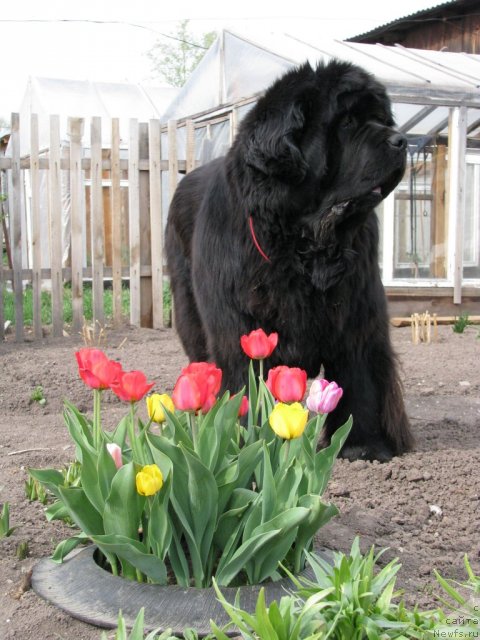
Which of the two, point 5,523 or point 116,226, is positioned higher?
point 116,226

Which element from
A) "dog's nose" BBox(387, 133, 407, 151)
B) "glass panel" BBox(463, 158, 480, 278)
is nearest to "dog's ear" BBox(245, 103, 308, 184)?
"dog's nose" BBox(387, 133, 407, 151)

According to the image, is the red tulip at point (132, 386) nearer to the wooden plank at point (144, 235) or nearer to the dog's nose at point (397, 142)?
the dog's nose at point (397, 142)

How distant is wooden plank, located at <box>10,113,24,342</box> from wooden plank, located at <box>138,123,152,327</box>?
132 cm

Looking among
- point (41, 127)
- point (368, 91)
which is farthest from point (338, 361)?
point (41, 127)

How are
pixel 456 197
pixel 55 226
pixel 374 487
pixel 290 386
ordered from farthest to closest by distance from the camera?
pixel 456 197
pixel 55 226
pixel 374 487
pixel 290 386

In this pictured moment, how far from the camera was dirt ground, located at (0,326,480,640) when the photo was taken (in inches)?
77.1

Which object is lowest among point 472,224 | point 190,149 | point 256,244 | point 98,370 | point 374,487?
point 374,487

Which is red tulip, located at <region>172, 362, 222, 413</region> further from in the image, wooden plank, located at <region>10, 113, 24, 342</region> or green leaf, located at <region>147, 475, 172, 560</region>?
wooden plank, located at <region>10, 113, 24, 342</region>

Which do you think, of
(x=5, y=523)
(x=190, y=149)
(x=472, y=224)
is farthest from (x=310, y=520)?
(x=472, y=224)

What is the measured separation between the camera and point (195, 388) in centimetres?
173

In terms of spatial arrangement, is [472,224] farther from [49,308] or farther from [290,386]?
[290,386]

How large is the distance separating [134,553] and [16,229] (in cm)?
639

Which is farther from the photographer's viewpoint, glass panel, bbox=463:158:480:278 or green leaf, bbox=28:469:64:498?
glass panel, bbox=463:158:480:278

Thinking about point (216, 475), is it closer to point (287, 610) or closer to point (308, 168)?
point (287, 610)
